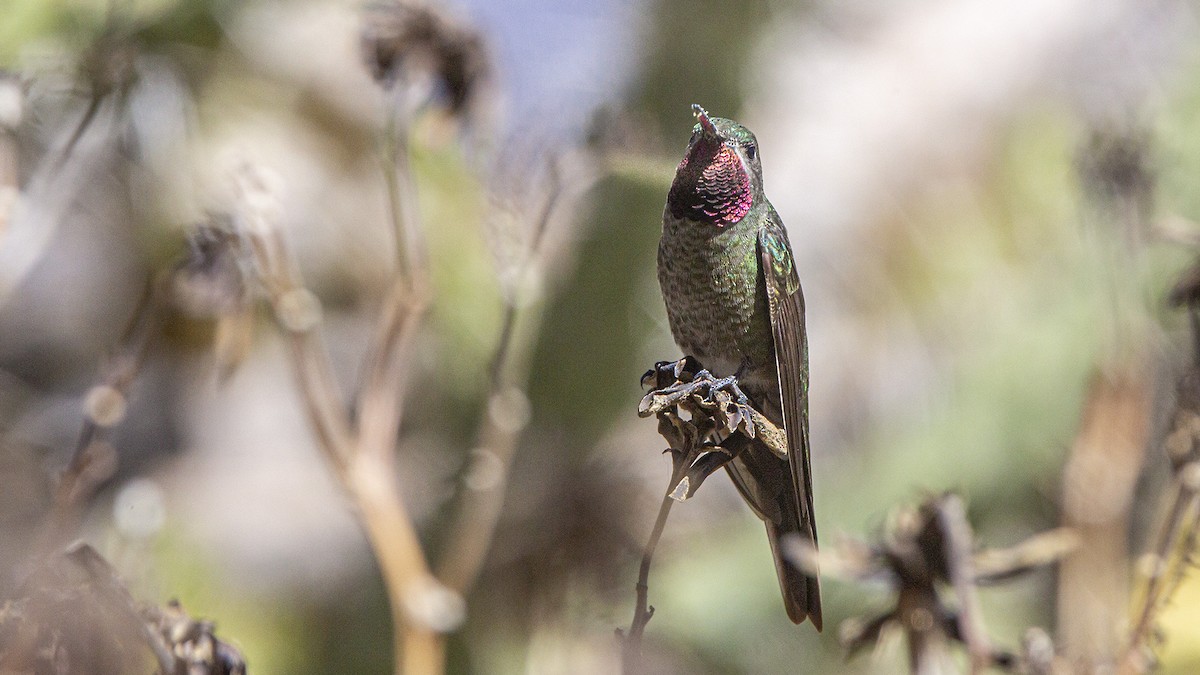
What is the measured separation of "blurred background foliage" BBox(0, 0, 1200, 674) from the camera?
3.98 metres

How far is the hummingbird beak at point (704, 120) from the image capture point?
831 millimetres

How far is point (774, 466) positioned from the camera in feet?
3.29

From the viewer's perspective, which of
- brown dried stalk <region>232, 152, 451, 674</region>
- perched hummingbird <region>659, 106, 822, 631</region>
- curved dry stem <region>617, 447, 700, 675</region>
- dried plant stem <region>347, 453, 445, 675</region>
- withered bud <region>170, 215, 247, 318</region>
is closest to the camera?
curved dry stem <region>617, 447, 700, 675</region>

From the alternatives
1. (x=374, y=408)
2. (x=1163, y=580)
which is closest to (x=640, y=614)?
(x=1163, y=580)

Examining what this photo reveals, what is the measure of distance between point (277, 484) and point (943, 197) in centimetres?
376

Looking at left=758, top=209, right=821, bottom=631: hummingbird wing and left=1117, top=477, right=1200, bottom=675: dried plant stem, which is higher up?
left=758, top=209, right=821, bottom=631: hummingbird wing

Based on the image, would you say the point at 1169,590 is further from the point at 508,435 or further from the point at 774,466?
the point at 508,435

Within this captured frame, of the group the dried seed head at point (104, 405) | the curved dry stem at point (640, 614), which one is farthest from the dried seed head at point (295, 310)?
the curved dry stem at point (640, 614)

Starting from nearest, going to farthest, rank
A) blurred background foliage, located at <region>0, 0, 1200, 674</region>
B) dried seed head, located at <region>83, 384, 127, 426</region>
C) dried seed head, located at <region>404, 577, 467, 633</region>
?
dried seed head, located at <region>83, 384, 127, 426</region>
dried seed head, located at <region>404, 577, 467, 633</region>
blurred background foliage, located at <region>0, 0, 1200, 674</region>

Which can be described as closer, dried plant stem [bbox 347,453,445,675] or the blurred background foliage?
dried plant stem [bbox 347,453,445,675]

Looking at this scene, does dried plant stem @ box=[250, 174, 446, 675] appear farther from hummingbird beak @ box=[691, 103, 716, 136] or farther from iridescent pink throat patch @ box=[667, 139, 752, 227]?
hummingbird beak @ box=[691, 103, 716, 136]

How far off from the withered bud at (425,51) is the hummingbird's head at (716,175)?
1.27 metres

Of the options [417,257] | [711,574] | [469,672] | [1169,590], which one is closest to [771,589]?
[711,574]

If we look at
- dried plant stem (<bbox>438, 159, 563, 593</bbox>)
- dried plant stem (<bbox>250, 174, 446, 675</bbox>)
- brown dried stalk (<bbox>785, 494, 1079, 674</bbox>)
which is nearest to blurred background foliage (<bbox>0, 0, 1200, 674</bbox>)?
dried plant stem (<bbox>438, 159, 563, 593</bbox>)
